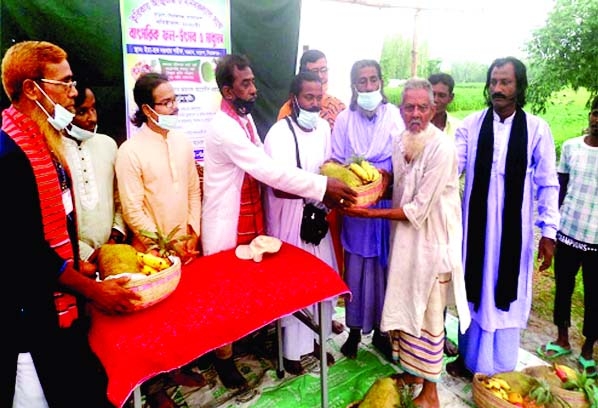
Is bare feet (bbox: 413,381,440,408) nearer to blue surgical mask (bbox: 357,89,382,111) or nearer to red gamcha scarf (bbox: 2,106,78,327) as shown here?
blue surgical mask (bbox: 357,89,382,111)

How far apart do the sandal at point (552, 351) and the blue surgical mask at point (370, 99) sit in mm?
2617

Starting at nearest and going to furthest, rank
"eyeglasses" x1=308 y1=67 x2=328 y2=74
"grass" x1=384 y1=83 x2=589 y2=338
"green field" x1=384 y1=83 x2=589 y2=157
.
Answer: "eyeglasses" x1=308 y1=67 x2=328 y2=74 < "grass" x1=384 y1=83 x2=589 y2=338 < "green field" x1=384 y1=83 x2=589 y2=157

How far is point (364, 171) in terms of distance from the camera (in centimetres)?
304

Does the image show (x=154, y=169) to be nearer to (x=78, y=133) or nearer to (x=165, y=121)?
(x=165, y=121)

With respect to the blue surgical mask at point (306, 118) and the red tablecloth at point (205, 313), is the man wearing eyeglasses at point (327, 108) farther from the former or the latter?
the red tablecloth at point (205, 313)

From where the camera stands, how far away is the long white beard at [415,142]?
9.46ft

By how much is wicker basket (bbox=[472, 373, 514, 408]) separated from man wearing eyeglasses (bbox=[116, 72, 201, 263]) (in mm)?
2189

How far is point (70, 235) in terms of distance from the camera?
2279 mm

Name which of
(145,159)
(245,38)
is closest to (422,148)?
(145,159)

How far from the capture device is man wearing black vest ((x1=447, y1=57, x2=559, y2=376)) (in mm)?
3184

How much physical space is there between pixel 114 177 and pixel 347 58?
8426mm

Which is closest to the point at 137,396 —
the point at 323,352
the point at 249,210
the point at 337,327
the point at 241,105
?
the point at 323,352

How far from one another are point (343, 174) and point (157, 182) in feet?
4.09

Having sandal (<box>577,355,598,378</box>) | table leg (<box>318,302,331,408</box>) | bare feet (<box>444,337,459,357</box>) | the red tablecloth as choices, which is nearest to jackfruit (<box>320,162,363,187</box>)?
the red tablecloth
